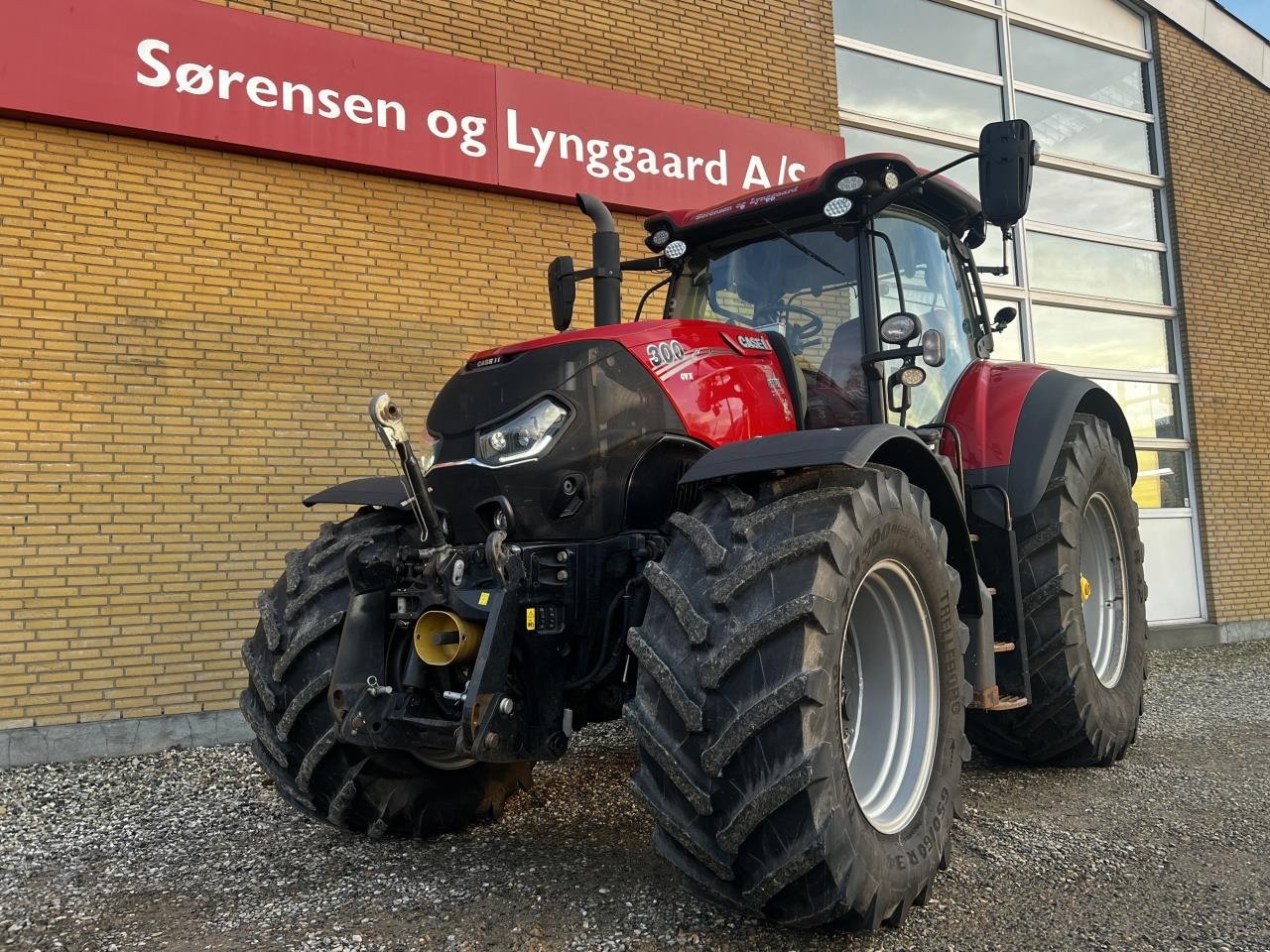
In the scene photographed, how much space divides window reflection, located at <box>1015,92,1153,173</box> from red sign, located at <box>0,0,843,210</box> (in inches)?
163

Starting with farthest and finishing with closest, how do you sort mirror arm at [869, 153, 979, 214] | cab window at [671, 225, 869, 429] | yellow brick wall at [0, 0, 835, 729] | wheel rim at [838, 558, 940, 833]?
yellow brick wall at [0, 0, 835, 729] < cab window at [671, 225, 869, 429] < mirror arm at [869, 153, 979, 214] < wheel rim at [838, 558, 940, 833]

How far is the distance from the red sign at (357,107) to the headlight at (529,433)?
4.72m

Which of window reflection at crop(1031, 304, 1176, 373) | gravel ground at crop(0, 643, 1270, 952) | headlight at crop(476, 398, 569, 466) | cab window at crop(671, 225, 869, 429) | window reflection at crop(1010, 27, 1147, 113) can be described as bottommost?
gravel ground at crop(0, 643, 1270, 952)

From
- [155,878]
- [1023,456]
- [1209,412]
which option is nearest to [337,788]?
[155,878]

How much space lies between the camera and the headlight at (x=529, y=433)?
313 cm

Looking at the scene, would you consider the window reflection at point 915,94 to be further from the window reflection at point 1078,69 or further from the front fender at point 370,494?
the front fender at point 370,494

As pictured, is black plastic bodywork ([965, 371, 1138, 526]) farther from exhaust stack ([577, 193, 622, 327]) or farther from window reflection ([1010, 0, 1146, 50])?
window reflection ([1010, 0, 1146, 50])

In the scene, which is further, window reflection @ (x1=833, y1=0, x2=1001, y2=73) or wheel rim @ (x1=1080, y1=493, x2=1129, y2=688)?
window reflection @ (x1=833, y1=0, x2=1001, y2=73)

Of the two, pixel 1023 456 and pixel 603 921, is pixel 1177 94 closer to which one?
pixel 1023 456

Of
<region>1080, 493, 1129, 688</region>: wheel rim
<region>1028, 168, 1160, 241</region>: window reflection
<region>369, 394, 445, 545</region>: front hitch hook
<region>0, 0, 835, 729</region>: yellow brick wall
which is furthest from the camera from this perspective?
<region>1028, 168, 1160, 241</region>: window reflection

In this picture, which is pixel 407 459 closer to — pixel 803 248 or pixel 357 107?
pixel 803 248

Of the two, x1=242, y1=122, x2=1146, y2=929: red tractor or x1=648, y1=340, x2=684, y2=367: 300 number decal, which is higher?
x1=648, y1=340, x2=684, y2=367: 300 number decal

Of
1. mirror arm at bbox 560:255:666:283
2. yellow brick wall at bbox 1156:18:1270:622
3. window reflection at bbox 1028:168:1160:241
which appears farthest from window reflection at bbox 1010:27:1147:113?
mirror arm at bbox 560:255:666:283

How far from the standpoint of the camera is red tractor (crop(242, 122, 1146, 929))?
2527 mm
